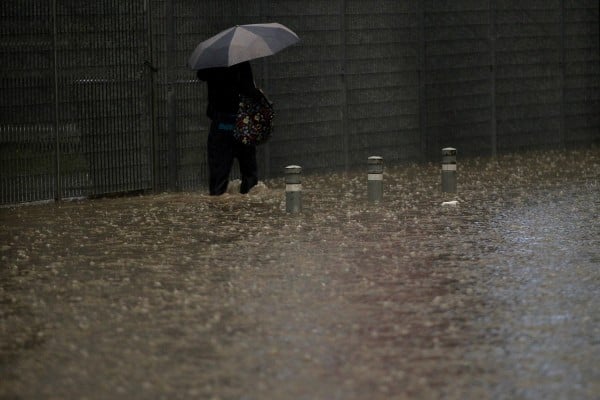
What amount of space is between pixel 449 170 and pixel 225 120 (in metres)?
2.68

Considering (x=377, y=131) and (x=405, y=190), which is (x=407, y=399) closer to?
(x=405, y=190)

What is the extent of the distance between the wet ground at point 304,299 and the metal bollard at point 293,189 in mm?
147

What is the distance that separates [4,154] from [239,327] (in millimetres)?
8284

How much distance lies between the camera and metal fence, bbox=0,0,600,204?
56.4 ft

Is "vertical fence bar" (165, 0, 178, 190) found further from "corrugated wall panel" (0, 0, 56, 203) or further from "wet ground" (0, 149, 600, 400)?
"corrugated wall panel" (0, 0, 56, 203)

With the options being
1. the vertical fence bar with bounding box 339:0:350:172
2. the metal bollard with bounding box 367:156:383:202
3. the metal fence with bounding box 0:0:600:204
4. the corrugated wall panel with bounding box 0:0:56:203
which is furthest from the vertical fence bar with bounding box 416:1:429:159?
the corrugated wall panel with bounding box 0:0:56:203

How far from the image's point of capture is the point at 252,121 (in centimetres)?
1706

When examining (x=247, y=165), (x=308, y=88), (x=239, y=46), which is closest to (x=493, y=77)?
(x=308, y=88)

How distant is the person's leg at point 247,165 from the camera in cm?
1745

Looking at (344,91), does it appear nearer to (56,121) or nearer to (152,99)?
(152,99)

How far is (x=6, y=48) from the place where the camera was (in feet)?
54.7

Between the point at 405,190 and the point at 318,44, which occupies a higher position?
the point at 318,44

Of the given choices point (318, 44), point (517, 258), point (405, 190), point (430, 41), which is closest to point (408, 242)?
point (517, 258)

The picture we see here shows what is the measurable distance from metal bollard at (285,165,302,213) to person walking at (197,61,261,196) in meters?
1.89
